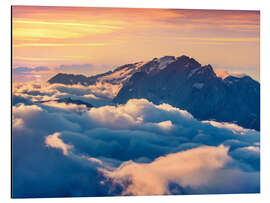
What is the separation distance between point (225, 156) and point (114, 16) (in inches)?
88.1

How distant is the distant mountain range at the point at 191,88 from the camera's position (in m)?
5.19

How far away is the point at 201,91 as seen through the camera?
529 centimetres

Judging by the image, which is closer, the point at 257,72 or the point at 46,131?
the point at 46,131

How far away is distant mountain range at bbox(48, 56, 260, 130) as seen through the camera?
519 cm

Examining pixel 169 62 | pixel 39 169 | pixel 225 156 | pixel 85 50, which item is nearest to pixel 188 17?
pixel 169 62

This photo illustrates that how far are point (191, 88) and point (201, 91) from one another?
0.14m

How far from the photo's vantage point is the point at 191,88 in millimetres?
5285

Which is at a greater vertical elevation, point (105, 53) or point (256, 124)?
point (105, 53)

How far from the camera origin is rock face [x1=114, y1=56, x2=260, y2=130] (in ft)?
17.1

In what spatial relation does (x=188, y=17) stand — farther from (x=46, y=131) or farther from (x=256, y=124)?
(x=46, y=131)

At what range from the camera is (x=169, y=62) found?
5.20 metres

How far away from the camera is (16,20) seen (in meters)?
4.96

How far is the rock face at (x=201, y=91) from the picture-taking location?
5211mm
